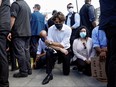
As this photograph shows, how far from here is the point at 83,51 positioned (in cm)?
581

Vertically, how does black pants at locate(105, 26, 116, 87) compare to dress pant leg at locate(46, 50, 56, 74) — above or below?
above

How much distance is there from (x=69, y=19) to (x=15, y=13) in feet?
8.52

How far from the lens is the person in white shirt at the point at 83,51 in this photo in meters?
5.60

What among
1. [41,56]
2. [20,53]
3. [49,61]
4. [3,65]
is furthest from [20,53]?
[3,65]

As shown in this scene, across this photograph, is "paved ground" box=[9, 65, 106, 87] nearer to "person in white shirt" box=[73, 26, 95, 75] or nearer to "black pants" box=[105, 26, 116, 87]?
"person in white shirt" box=[73, 26, 95, 75]

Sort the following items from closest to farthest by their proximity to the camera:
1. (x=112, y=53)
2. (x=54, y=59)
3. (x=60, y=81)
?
(x=112, y=53)
(x=60, y=81)
(x=54, y=59)

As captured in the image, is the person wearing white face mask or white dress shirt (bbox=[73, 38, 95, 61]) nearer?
white dress shirt (bbox=[73, 38, 95, 61])

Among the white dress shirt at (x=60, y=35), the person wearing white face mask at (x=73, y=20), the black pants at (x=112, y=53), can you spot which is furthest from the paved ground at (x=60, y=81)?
the person wearing white face mask at (x=73, y=20)

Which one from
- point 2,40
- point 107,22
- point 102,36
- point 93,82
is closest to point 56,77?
point 93,82

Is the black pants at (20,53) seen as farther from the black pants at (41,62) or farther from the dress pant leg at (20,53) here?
the black pants at (41,62)

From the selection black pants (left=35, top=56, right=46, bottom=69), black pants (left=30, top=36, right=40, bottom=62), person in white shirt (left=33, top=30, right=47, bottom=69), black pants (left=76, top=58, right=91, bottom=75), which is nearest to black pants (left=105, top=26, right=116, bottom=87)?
black pants (left=76, top=58, right=91, bottom=75)

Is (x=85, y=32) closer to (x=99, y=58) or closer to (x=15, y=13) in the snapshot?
(x=99, y=58)

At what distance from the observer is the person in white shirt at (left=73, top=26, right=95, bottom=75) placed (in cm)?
560

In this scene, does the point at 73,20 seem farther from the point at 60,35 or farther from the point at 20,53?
the point at 20,53
